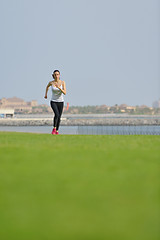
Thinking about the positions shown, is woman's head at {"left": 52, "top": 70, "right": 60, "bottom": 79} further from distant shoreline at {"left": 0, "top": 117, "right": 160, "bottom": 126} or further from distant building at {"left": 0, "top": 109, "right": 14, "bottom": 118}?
distant building at {"left": 0, "top": 109, "right": 14, "bottom": 118}

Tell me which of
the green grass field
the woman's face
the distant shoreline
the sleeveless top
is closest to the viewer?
the green grass field

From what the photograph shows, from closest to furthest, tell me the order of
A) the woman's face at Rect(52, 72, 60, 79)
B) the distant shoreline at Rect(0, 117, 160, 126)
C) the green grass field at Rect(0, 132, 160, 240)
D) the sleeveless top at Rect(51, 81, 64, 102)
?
the green grass field at Rect(0, 132, 160, 240)
the sleeveless top at Rect(51, 81, 64, 102)
the woman's face at Rect(52, 72, 60, 79)
the distant shoreline at Rect(0, 117, 160, 126)

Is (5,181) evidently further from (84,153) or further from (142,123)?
(142,123)

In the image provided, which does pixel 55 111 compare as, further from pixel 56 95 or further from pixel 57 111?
pixel 56 95

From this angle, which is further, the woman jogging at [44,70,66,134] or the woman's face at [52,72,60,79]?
the woman's face at [52,72,60,79]

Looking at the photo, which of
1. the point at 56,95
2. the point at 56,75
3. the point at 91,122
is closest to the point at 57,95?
the point at 56,95

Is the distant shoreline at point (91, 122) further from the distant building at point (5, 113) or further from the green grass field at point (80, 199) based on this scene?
the green grass field at point (80, 199)

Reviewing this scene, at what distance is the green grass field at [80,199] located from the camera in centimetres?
299

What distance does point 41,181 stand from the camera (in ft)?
15.0

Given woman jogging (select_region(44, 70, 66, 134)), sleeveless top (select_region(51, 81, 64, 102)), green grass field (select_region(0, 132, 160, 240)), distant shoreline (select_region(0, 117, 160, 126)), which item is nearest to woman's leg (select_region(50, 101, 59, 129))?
woman jogging (select_region(44, 70, 66, 134))

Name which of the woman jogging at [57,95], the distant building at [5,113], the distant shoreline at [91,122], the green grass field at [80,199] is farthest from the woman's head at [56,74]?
the distant building at [5,113]

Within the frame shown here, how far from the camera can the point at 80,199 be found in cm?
372

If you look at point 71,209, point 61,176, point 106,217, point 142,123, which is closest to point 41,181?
point 61,176

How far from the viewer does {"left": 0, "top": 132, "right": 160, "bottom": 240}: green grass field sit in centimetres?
299
